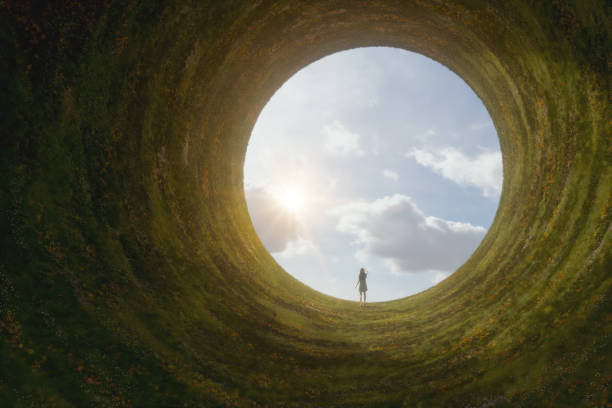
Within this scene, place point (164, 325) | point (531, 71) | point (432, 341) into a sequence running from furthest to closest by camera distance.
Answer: point (432, 341) < point (531, 71) < point (164, 325)

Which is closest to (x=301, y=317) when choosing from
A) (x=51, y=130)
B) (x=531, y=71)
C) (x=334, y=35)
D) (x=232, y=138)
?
(x=232, y=138)

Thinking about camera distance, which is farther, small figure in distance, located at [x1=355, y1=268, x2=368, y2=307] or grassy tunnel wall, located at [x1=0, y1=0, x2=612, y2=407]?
small figure in distance, located at [x1=355, y1=268, x2=368, y2=307]

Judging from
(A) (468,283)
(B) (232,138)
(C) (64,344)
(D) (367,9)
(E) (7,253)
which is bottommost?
(C) (64,344)

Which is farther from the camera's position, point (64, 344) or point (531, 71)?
point (531, 71)

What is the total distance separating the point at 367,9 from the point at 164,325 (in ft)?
22.6

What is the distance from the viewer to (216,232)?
20.6 feet

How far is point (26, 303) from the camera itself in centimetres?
278

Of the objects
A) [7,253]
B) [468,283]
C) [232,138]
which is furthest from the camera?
[232,138]

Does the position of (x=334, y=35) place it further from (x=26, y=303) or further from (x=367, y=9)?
(x=26, y=303)

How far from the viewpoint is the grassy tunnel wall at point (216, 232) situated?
2.87m

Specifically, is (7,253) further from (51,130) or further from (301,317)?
(301,317)

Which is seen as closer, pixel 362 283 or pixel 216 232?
pixel 216 232

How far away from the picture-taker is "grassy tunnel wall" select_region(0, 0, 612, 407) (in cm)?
287

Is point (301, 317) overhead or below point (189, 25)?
below
